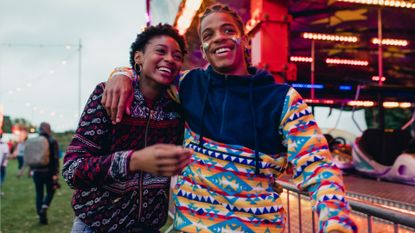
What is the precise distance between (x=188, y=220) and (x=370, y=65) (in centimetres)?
1574

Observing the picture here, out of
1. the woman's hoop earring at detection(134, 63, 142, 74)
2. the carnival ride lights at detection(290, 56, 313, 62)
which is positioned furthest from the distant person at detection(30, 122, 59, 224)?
the carnival ride lights at detection(290, 56, 313, 62)

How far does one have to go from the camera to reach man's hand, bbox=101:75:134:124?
4.88 ft

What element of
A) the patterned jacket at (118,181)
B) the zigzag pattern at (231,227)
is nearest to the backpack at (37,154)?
the patterned jacket at (118,181)

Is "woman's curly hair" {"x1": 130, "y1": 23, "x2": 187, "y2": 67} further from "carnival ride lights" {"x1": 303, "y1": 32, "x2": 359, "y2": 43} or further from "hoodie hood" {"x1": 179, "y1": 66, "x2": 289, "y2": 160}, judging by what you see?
"carnival ride lights" {"x1": 303, "y1": 32, "x2": 359, "y2": 43}

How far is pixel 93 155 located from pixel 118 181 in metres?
0.15

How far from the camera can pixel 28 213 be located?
26.2ft

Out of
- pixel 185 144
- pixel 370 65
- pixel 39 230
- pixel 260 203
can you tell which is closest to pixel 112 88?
pixel 185 144

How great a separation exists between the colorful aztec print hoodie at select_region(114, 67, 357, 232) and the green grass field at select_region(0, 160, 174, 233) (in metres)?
5.69

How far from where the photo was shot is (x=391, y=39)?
36.7ft

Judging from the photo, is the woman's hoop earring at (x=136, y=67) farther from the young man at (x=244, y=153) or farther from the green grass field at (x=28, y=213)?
the green grass field at (x=28, y=213)

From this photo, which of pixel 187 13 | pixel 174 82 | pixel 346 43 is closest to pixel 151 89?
pixel 174 82

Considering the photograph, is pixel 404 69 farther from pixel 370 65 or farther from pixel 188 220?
pixel 188 220

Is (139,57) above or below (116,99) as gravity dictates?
above

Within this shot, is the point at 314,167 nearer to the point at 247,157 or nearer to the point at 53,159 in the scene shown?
the point at 247,157
